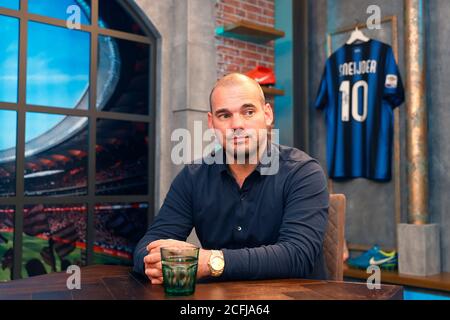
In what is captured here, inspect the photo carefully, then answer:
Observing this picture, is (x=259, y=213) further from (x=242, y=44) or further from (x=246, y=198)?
(x=242, y=44)

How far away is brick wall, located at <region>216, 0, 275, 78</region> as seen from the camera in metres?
3.77

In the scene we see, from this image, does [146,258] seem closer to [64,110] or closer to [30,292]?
[30,292]

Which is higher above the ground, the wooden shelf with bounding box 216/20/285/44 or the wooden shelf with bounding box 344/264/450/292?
the wooden shelf with bounding box 216/20/285/44

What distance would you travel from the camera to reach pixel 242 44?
3.92 metres

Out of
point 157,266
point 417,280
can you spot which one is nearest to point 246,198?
point 157,266

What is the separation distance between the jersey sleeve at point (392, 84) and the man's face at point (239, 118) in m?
2.18

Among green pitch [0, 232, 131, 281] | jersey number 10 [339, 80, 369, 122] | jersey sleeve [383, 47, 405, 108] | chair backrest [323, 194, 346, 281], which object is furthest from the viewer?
jersey number 10 [339, 80, 369, 122]

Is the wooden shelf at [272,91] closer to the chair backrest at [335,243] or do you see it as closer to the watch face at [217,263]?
the chair backrest at [335,243]

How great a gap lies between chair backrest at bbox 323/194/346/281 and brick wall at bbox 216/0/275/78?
2.31 meters

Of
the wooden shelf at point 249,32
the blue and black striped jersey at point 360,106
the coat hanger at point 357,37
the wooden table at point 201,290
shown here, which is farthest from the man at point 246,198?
the coat hanger at point 357,37

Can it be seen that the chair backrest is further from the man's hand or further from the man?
the man's hand

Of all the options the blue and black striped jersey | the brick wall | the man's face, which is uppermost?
the brick wall

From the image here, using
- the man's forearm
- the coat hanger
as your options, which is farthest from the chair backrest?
the coat hanger
